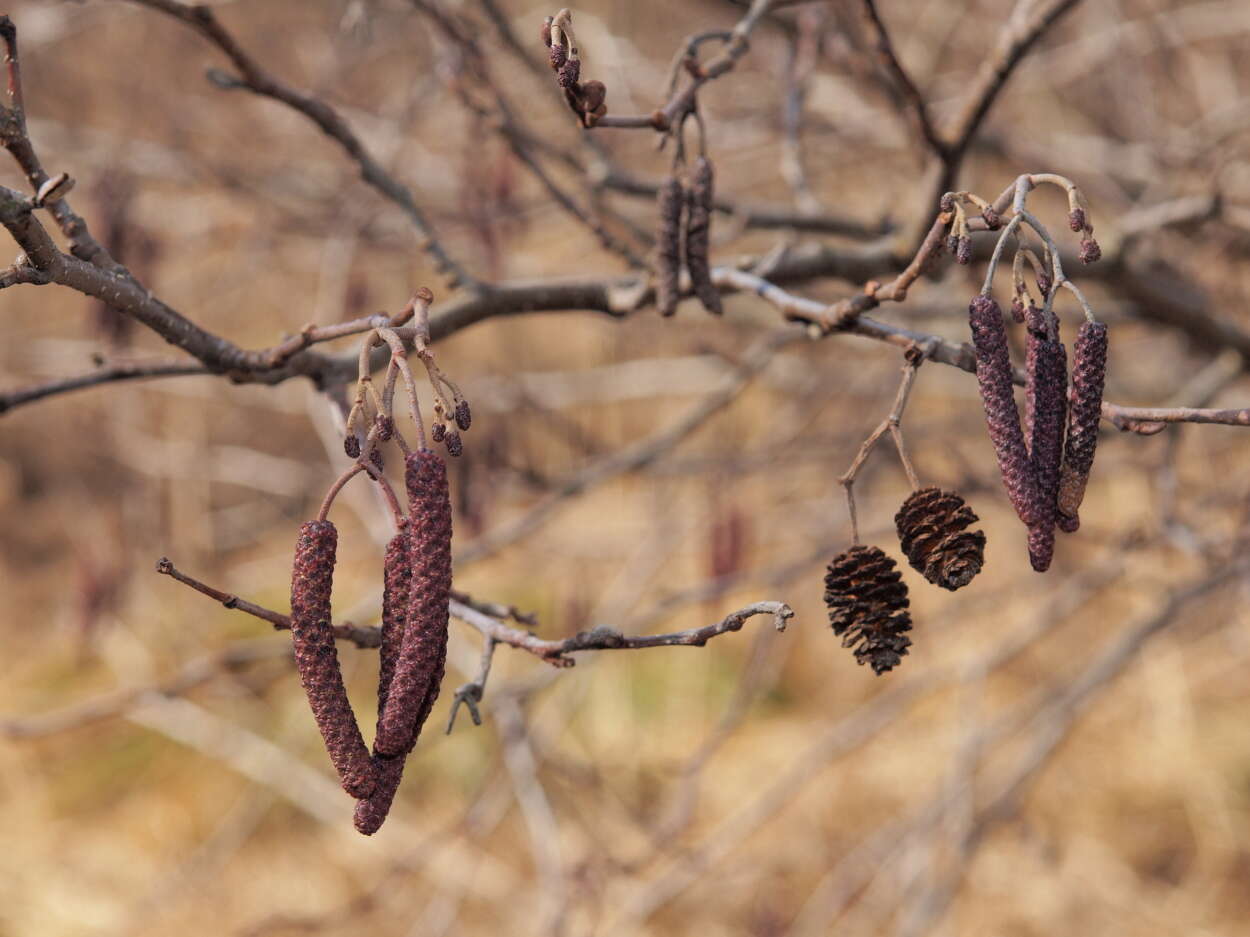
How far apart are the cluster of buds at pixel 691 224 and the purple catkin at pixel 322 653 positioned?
72 cm

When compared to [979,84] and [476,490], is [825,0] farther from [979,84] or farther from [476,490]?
[476,490]

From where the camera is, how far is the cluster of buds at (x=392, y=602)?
37.1 inches

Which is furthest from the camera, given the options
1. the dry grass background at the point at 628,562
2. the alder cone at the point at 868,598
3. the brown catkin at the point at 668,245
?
the dry grass background at the point at 628,562

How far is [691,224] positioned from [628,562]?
231 cm

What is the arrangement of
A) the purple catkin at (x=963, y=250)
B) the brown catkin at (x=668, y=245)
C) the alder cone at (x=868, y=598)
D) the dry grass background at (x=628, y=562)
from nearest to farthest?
the purple catkin at (x=963, y=250) < the alder cone at (x=868, y=598) < the brown catkin at (x=668, y=245) < the dry grass background at (x=628, y=562)

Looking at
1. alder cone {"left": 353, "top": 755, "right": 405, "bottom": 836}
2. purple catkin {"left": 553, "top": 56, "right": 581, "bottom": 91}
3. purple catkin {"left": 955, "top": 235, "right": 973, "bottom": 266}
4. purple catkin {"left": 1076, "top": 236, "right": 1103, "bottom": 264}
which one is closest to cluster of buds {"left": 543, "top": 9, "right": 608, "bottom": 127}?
purple catkin {"left": 553, "top": 56, "right": 581, "bottom": 91}

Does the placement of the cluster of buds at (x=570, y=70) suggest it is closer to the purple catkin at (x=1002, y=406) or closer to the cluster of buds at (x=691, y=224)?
the cluster of buds at (x=691, y=224)

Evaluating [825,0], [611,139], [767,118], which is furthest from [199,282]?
[825,0]

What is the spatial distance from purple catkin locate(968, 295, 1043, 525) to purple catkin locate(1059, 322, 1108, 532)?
43 millimetres

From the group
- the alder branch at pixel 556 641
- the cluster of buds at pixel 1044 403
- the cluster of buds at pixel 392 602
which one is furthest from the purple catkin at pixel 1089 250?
the cluster of buds at pixel 392 602

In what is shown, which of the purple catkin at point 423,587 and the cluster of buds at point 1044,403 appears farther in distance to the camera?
the cluster of buds at point 1044,403

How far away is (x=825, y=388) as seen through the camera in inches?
158

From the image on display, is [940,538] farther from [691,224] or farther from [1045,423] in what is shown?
[691,224]

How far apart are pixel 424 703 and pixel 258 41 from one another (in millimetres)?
6548
